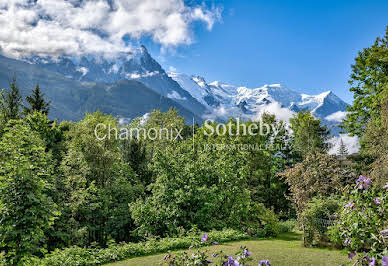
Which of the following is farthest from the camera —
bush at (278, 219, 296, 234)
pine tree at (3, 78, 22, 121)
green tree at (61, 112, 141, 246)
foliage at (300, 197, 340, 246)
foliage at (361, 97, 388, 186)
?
pine tree at (3, 78, 22, 121)

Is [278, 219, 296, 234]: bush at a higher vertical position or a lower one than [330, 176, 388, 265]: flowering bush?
lower

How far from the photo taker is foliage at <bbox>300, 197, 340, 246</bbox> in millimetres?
11479

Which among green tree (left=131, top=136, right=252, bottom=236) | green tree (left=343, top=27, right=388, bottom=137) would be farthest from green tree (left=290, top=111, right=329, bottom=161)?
green tree (left=131, top=136, right=252, bottom=236)

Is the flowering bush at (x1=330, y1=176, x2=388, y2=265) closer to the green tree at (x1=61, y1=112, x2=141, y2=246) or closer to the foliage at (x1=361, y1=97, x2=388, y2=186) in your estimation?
the foliage at (x1=361, y1=97, x2=388, y2=186)

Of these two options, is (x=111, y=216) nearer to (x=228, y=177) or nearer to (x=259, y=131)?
(x=228, y=177)

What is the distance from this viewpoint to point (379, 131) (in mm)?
16422

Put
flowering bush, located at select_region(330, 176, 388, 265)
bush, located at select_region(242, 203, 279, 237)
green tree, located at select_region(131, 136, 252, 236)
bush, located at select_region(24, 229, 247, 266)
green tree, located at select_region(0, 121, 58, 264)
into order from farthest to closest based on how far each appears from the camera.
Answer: bush, located at select_region(242, 203, 279, 237), green tree, located at select_region(131, 136, 252, 236), bush, located at select_region(24, 229, 247, 266), green tree, located at select_region(0, 121, 58, 264), flowering bush, located at select_region(330, 176, 388, 265)

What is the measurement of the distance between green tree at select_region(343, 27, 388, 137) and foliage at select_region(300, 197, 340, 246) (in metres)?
10.8

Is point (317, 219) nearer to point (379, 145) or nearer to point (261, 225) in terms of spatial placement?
point (261, 225)

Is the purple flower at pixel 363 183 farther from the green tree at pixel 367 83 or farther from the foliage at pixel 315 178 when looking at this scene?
the green tree at pixel 367 83

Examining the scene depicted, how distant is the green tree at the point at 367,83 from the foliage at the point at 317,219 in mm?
10781

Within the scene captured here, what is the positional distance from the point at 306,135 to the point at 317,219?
18584 mm

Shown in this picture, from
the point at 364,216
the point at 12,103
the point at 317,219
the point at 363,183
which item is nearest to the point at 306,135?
the point at 317,219

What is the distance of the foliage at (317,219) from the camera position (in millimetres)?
11479
